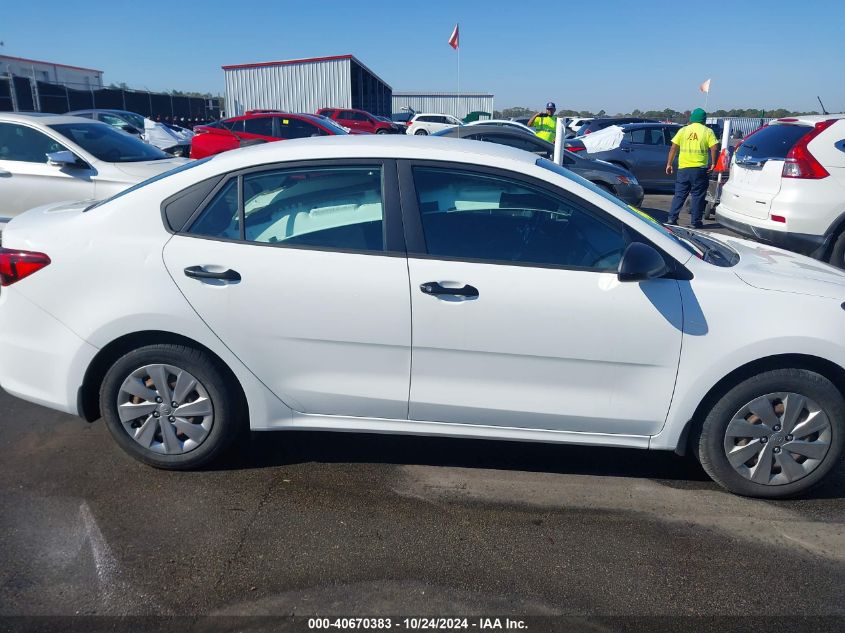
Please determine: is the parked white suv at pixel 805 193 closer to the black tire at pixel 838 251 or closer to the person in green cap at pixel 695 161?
the black tire at pixel 838 251

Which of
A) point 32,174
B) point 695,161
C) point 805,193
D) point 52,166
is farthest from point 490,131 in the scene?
point 32,174

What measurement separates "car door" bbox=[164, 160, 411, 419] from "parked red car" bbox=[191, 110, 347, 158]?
11.6m

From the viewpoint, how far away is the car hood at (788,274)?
3168mm

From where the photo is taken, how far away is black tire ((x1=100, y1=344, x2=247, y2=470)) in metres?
3.28

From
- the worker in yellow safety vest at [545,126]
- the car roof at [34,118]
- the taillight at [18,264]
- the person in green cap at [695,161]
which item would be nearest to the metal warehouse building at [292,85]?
the worker in yellow safety vest at [545,126]

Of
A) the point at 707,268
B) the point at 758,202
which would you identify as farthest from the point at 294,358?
the point at 758,202

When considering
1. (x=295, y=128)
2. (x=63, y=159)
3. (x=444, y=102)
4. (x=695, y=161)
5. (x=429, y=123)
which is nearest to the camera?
(x=63, y=159)

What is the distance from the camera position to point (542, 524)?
3123 mm

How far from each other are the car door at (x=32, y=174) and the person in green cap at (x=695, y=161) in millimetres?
7874

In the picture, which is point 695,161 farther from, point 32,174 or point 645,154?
point 32,174

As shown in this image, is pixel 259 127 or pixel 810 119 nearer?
pixel 810 119

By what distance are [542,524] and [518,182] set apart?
5.30 ft

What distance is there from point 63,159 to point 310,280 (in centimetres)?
524

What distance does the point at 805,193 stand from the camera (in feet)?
22.2
